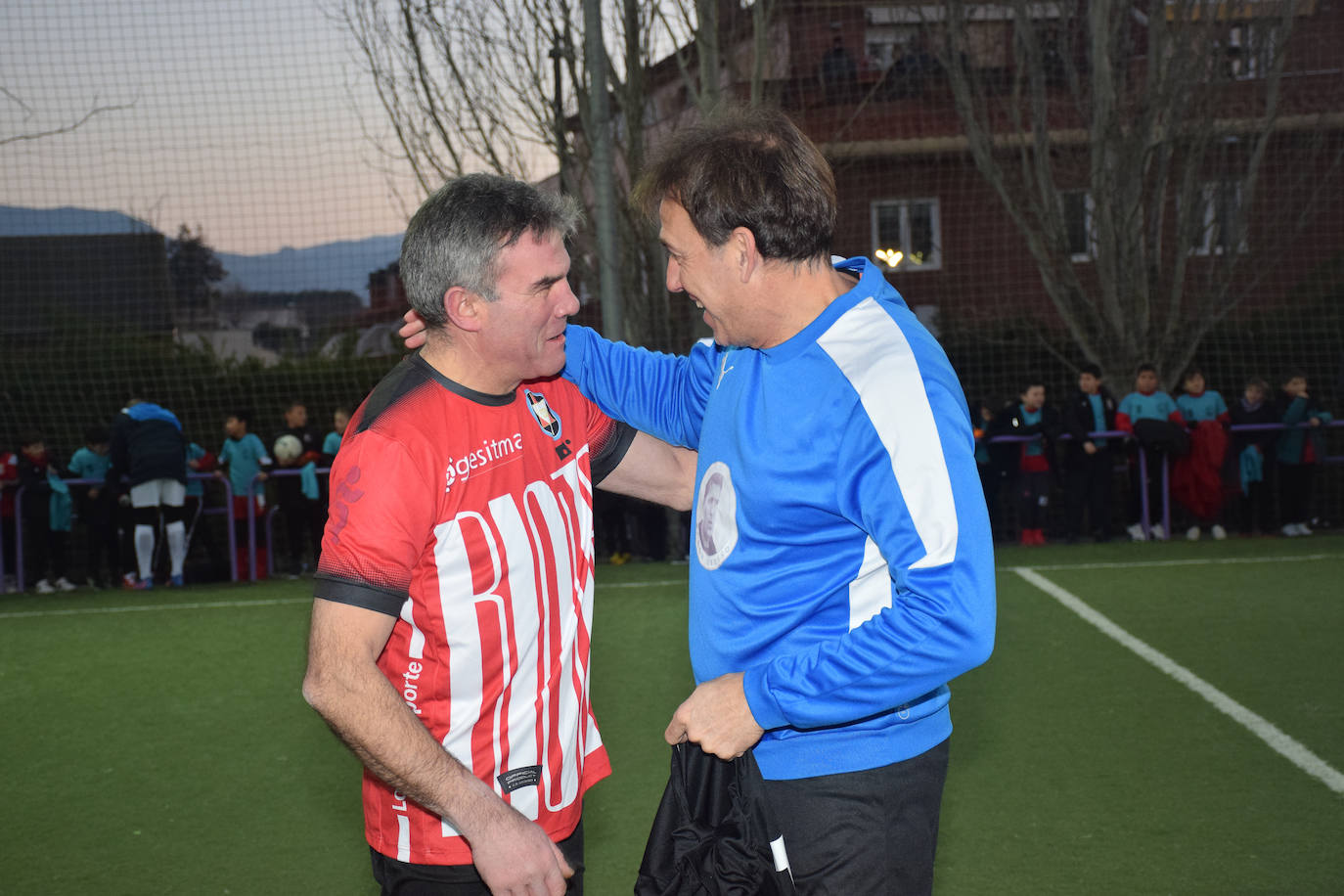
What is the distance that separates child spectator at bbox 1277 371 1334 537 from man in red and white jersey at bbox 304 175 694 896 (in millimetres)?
10201

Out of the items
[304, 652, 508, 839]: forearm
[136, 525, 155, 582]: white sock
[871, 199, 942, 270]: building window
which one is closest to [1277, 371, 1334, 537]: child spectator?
[871, 199, 942, 270]: building window

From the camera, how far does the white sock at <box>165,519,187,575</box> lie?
10.3 metres

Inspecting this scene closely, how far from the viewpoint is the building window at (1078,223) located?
13258 millimetres

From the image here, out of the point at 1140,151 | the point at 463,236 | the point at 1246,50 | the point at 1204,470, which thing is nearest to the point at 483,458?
the point at 463,236

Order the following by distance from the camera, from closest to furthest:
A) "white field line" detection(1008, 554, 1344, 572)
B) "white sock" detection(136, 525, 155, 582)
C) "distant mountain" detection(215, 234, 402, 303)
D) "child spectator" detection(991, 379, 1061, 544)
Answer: "white field line" detection(1008, 554, 1344, 572)
"white sock" detection(136, 525, 155, 582)
"child spectator" detection(991, 379, 1061, 544)
"distant mountain" detection(215, 234, 402, 303)

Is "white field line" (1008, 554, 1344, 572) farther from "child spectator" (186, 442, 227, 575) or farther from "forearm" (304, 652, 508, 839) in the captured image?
"forearm" (304, 652, 508, 839)

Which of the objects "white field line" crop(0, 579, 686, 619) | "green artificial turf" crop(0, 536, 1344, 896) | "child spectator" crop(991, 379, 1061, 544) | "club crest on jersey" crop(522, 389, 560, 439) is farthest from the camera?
"child spectator" crop(991, 379, 1061, 544)

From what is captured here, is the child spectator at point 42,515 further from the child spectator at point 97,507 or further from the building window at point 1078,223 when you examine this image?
the building window at point 1078,223

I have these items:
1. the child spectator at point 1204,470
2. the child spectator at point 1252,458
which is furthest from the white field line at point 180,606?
the child spectator at point 1252,458

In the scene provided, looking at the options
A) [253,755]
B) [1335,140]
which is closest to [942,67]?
[1335,140]

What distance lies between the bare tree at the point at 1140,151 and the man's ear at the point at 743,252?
38.9 ft

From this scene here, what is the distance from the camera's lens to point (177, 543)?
10.3 meters

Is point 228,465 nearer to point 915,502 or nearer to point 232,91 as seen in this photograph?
point 232,91

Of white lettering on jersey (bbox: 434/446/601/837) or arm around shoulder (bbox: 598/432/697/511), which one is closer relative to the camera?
white lettering on jersey (bbox: 434/446/601/837)
